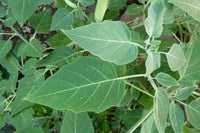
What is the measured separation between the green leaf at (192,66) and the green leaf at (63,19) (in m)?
0.31

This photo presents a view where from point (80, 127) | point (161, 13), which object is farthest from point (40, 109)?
point (161, 13)

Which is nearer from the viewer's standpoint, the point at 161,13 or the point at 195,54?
the point at 161,13

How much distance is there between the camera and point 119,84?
0.76 m

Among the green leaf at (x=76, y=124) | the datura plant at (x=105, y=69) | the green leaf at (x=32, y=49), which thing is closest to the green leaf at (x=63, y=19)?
the datura plant at (x=105, y=69)

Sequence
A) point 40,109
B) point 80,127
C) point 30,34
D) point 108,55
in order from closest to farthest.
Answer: point 108,55, point 80,127, point 40,109, point 30,34

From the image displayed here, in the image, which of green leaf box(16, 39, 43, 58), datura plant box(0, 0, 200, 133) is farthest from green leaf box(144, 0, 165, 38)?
green leaf box(16, 39, 43, 58)

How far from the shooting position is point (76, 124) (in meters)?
0.84

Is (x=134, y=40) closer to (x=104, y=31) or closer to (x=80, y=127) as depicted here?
(x=104, y=31)

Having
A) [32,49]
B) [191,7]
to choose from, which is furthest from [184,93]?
[32,49]

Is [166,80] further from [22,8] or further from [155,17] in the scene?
[22,8]

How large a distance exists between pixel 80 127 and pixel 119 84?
5.3 inches

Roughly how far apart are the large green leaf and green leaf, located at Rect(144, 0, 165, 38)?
102 mm

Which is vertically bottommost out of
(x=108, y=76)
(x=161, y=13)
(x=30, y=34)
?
(x=30, y=34)

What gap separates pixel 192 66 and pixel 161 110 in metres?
0.18
